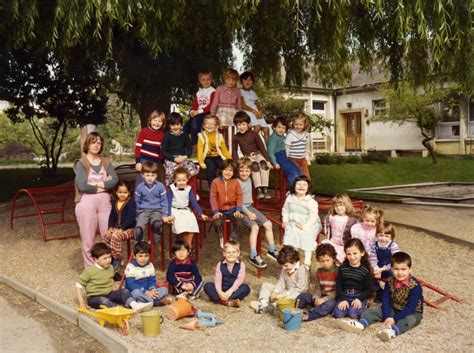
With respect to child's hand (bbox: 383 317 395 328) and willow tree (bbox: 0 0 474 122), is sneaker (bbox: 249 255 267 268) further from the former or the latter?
willow tree (bbox: 0 0 474 122)

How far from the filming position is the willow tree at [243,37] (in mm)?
6547

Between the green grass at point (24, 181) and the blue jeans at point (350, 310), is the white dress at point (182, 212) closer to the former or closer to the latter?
the blue jeans at point (350, 310)

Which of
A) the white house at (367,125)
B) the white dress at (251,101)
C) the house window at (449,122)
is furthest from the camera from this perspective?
the house window at (449,122)

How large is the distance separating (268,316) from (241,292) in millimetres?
459

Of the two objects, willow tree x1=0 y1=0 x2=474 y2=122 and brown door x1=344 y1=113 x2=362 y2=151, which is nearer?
willow tree x1=0 y1=0 x2=474 y2=122

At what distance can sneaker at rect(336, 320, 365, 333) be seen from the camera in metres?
4.89

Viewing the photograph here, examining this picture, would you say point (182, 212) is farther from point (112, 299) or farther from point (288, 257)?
point (288, 257)

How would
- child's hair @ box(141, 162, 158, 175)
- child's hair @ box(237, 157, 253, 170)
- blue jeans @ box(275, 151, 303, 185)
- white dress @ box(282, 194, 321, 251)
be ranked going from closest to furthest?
white dress @ box(282, 194, 321, 251), child's hair @ box(141, 162, 158, 175), child's hair @ box(237, 157, 253, 170), blue jeans @ box(275, 151, 303, 185)

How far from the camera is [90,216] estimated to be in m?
6.50

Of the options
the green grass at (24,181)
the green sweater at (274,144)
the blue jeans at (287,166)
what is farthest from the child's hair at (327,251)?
the green grass at (24,181)

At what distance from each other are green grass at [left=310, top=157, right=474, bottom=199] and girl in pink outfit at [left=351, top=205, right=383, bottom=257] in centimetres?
943

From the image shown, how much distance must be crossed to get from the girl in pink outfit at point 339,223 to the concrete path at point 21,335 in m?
3.03

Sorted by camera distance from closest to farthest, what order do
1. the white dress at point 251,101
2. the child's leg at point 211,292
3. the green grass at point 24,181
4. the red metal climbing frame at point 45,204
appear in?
the child's leg at point 211,292, the white dress at point 251,101, the red metal climbing frame at point 45,204, the green grass at point 24,181

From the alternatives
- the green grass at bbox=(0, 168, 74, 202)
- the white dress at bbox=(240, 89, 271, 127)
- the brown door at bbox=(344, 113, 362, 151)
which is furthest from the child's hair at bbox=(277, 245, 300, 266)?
the brown door at bbox=(344, 113, 362, 151)
